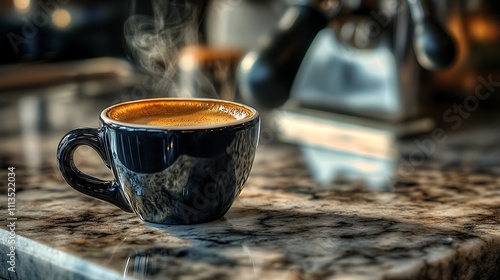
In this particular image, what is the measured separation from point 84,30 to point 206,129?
3.19 feet

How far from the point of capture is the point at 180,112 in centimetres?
70

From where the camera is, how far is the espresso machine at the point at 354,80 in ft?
2.69

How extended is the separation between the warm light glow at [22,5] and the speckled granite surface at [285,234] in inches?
24.4

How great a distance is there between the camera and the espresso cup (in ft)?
1.99

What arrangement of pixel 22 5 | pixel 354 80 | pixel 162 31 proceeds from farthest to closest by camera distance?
pixel 162 31, pixel 22 5, pixel 354 80

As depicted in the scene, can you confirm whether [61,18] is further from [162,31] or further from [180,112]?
[180,112]

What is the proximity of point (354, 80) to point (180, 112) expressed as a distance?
1.22 feet

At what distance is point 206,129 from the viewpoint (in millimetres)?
606

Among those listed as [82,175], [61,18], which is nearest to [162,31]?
[61,18]

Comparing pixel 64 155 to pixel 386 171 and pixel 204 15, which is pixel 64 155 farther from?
pixel 204 15

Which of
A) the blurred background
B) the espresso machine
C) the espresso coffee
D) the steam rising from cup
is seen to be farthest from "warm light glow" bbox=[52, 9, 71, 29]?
the espresso coffee

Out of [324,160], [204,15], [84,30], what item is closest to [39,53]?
[84,30]

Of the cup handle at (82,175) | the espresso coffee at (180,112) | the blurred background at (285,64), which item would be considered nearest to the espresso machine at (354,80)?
the blurred background at (285,64)

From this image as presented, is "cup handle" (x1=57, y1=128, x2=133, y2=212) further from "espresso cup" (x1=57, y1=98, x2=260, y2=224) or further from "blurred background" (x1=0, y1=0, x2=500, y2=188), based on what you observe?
"blurred background" (x1=0, y1=0, x2=500, y2=188)
